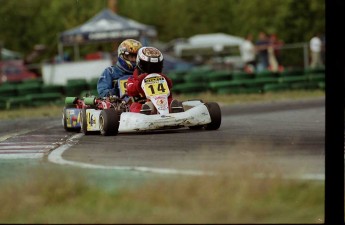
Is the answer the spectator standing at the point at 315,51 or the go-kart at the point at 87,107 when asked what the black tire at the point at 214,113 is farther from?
the spectator standing at the point at 315,51

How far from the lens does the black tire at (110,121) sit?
11.4m

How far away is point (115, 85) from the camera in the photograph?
1288cm

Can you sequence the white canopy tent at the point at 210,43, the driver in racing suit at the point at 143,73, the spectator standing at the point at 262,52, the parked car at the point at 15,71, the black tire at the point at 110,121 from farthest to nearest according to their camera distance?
the white canopy tent at the point at 210,43 → the parked car at the point at 15,71 → the spectator standing at the point at 262,52 → the driver in racing suit at the point at 143,73 → the black tire at the point at 110,121

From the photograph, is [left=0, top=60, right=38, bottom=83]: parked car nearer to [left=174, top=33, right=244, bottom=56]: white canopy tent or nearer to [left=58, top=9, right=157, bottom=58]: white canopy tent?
[left=58, top=9, right=157, bottom=58]: white canopy tent

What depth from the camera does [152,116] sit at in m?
11.3

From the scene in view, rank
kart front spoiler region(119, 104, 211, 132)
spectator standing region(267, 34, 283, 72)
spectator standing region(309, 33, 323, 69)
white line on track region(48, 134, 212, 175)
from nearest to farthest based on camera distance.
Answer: white line on track region(48, 134, 212, 175), kart front spoiler region(119, 104, 211, 132), spectator standing region(309, 33, 323, 69), spectator standing region(267, 34, 283, 72)

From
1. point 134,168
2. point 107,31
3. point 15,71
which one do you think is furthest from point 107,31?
point 134,168

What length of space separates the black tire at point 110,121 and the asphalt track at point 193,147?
0.11m

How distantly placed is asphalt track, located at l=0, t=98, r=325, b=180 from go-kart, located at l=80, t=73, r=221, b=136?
0.13m

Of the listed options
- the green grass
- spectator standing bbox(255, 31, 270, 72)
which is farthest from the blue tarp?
the green grass

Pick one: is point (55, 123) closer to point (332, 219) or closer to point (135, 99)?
point (135, 99)

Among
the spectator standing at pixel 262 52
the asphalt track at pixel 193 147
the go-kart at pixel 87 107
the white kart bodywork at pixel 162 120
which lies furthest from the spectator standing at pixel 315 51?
the white kart bodywork at pixel 162 120

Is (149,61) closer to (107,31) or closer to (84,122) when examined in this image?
(84,122)

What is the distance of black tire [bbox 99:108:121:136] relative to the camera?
1143 centimetres
